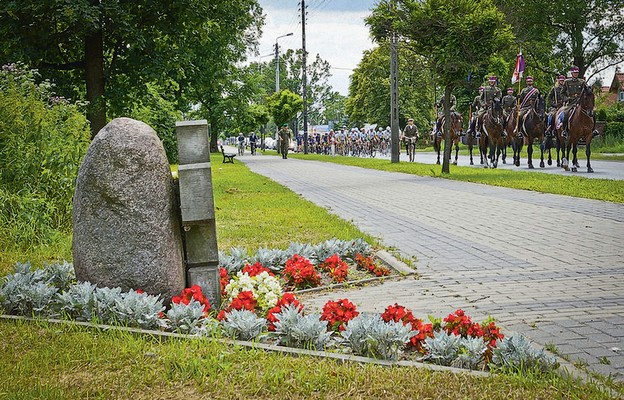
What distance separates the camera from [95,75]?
61.8ft

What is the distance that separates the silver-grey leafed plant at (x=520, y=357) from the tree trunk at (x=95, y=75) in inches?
620

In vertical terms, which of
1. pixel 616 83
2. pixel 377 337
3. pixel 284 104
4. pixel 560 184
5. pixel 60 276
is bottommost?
pixel 560 184

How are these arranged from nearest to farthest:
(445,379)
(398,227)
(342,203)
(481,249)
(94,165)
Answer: (445,379) → (94,165) → (481,249) → (398,227) → (342,203)

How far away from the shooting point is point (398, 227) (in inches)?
444

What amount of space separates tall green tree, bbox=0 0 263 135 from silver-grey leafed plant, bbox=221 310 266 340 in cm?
1267

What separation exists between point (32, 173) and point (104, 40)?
10.3 m

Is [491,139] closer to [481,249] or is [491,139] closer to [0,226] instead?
[481,249]

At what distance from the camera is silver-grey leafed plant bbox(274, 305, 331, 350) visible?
4824 millimetres

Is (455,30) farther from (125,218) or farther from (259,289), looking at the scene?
(125,218)

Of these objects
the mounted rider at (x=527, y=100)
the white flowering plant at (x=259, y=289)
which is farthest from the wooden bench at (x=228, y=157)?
the white flowering plant at (x=259, y=289)

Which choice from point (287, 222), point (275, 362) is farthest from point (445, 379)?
point (287, 222)

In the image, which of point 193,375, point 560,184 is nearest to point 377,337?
point 193,375

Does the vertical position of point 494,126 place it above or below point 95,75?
below

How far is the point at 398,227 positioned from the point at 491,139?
63.1 ft
